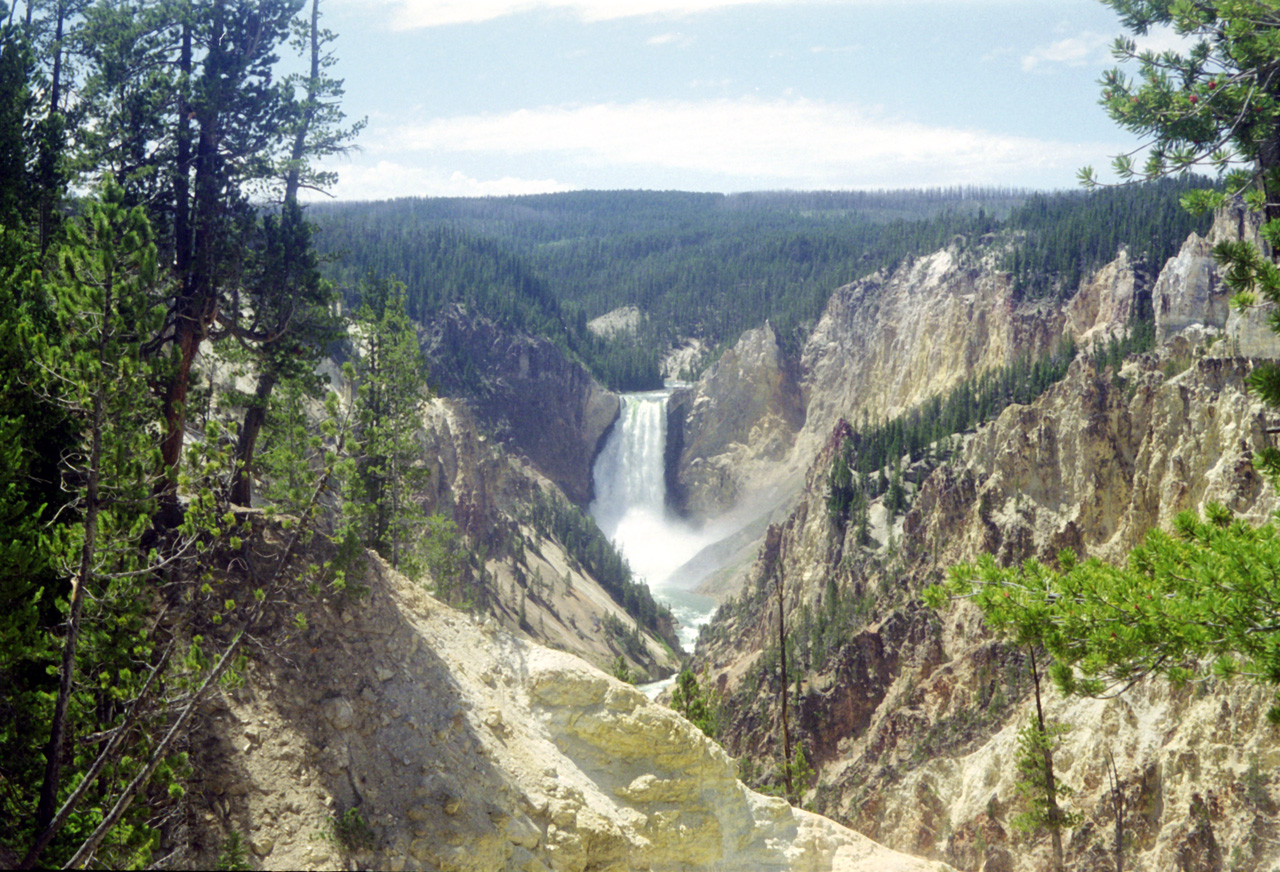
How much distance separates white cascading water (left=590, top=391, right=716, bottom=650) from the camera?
4422 inches

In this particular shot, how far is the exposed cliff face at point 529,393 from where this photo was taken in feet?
381

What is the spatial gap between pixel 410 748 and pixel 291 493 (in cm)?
497

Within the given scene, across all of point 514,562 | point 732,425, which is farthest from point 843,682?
point 732,425

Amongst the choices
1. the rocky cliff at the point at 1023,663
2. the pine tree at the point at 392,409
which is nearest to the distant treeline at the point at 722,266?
the rocky cliff at the point at 1023,663

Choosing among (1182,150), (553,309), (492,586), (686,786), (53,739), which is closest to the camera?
(53,739)

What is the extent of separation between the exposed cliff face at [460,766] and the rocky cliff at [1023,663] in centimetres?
1294

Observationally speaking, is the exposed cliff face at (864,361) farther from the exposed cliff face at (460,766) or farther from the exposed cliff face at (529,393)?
the exposed cliff face at (460,766)

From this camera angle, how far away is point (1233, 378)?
39188 millimetres

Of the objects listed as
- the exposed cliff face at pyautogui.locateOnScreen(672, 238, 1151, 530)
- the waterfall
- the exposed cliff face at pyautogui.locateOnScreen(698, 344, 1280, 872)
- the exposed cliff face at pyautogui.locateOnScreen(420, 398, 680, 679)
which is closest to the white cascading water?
the waterfall

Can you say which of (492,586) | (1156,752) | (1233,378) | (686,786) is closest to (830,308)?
(492,586)

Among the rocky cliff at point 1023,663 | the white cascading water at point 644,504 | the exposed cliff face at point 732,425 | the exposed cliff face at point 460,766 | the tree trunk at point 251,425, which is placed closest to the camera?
the exposed cliff face at point 460,766

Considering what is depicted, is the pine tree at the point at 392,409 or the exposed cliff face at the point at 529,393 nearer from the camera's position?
the pine tree at the point at 392,409

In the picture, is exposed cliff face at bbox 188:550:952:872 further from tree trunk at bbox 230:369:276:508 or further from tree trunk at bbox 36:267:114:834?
tree trunk at bbox 230:369:276:508

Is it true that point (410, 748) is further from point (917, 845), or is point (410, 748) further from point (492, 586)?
point (492, 586)
